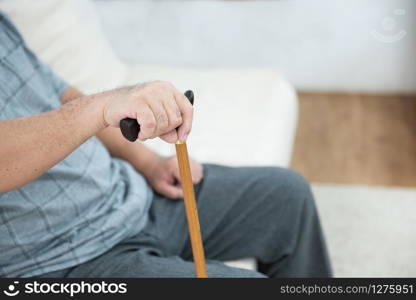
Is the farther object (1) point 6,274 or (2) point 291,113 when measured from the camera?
(2) point 291,113

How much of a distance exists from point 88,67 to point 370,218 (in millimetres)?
1057

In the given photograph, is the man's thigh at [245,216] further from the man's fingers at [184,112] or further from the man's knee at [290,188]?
the man's fingers at [184,112]

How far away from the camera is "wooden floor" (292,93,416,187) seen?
2.41 meters

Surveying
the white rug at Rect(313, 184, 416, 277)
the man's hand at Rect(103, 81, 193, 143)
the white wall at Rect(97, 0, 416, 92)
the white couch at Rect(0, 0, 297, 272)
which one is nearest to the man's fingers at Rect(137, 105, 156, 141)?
the man's hand at Rect(103, 81, 193, 143)

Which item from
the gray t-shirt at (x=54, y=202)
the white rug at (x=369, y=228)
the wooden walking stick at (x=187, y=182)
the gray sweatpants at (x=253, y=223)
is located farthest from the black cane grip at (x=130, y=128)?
the white rug at (x=369, y=228)

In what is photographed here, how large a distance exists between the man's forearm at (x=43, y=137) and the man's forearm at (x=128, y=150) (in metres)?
0.44

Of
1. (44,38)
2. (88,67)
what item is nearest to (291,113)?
(88,67)

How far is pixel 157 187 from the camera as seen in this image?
4.50 ft

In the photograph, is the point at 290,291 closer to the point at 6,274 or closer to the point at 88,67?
the point at 6,274

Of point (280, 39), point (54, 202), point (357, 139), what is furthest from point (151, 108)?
point (280, 39)

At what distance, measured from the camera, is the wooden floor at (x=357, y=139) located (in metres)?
2.41

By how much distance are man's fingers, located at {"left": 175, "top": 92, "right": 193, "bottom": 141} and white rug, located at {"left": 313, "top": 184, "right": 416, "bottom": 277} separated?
1.09 metres

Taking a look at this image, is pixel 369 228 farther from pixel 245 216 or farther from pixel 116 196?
pixel 116 196

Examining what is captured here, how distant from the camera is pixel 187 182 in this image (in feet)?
3.19
